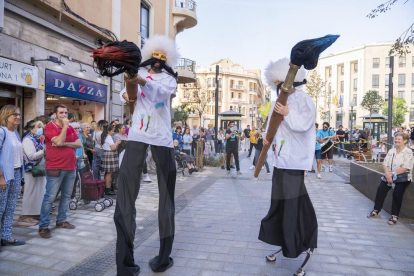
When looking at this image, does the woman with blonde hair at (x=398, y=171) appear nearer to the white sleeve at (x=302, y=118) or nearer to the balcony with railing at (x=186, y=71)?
the white sleeve at (x=302, y=118)

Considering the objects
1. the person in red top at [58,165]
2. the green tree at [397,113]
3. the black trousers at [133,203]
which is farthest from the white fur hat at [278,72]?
the green tree at [397,113]

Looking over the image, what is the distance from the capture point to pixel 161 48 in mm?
3234

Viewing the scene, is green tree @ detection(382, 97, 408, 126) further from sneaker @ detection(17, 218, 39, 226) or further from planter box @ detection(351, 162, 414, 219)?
sneaker @ detection(17, 218, 39, 226)

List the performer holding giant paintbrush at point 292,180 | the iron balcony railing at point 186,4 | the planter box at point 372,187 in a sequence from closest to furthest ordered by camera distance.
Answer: the performer holding giant paintbrush at point 292,180 < the planter box at point 372,187 < the iron balcony railing at point 186,4

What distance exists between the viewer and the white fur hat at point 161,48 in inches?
127

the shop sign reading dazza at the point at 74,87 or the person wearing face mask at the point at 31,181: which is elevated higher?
the shop sign reading dazza at the point at 74,87

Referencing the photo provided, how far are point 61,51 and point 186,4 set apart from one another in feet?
38.2

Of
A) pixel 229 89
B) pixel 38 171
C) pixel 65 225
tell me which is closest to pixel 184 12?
pixel 38 171

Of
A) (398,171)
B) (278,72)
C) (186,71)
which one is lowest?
(398,171)

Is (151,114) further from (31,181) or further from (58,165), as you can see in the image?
(31,181)

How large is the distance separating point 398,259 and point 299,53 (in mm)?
2820

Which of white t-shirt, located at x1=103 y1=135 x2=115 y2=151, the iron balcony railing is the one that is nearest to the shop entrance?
white t-shirt, located at x1=103 y1=135 x2=115 y2=151

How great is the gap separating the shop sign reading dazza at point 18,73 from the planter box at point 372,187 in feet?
30.4

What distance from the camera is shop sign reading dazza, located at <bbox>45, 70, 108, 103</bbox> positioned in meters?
10.8
